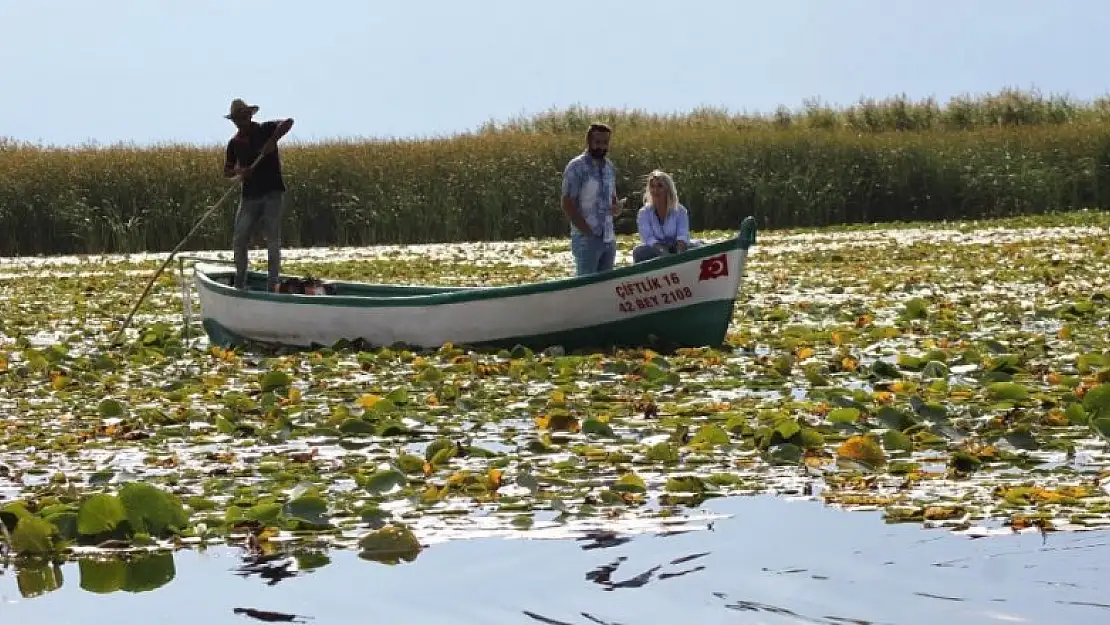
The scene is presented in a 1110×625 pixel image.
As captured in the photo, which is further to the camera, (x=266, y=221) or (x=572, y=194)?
(x=266, y=221)

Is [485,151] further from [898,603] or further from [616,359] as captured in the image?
[898,603]

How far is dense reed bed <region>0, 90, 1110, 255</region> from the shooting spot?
3147 centimetres

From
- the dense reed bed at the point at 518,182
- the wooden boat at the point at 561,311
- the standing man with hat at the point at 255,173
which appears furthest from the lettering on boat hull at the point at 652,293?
the dense reed bed at the point at 518,182

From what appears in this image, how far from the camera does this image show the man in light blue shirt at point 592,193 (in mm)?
13578

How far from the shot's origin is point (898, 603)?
19.3 feet

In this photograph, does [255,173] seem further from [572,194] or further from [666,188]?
[666,188]

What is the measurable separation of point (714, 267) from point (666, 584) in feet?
23.0

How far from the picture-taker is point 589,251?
1398 cm

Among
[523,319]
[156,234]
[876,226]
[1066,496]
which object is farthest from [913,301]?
[156,234]

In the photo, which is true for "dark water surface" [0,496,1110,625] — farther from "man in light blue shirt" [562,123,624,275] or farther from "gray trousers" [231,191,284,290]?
"gray trousers" [231,191,284,290]

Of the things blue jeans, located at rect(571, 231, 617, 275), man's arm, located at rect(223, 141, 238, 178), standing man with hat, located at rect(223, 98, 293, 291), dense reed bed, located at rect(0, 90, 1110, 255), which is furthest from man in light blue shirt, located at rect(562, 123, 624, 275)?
dense reed bed, located at rect(0, 90, 1110, 255)

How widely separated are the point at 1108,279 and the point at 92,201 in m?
18.6

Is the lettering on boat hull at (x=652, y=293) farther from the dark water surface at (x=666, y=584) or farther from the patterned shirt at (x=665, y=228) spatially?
the dark water surface at (x=666, y=584)

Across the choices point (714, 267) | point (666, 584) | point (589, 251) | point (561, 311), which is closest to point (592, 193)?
point (589, 251)
